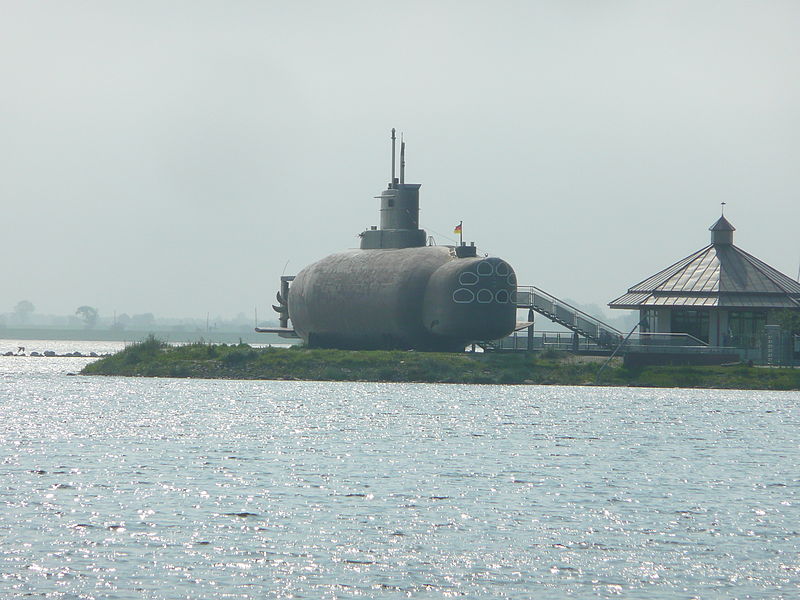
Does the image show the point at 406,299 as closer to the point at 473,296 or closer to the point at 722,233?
the point at 473,296

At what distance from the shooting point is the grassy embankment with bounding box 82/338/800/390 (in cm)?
8025

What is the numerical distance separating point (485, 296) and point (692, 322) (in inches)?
635

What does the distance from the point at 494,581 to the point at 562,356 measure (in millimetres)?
60064

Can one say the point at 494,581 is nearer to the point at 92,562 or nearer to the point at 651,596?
the point at 651,596

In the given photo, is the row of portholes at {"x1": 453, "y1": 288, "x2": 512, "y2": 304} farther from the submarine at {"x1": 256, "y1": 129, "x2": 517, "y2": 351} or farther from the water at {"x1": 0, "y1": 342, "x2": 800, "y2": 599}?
the water at {"x1": 0, "y1": 342, "x2": 800, "y2": 599}

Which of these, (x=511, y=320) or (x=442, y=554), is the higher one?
(x=511, y=320)

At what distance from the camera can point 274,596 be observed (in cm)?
2477

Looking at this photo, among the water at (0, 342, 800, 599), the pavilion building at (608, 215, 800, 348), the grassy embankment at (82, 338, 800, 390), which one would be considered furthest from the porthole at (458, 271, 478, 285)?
the water at (0, 342, 800, 599)

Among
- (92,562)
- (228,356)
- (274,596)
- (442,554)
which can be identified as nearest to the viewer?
(274,596)

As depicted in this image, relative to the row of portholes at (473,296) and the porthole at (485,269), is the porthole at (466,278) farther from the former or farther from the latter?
the porthole at (485,269)

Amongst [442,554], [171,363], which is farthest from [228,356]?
[442,554]

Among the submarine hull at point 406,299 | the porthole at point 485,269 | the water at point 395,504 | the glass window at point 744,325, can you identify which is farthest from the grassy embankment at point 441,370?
the water at point 395,504

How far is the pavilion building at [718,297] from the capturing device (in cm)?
8919

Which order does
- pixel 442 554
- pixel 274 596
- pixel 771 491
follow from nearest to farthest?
pixel 274 596 < pixel 442 554 < pixel 771 491
